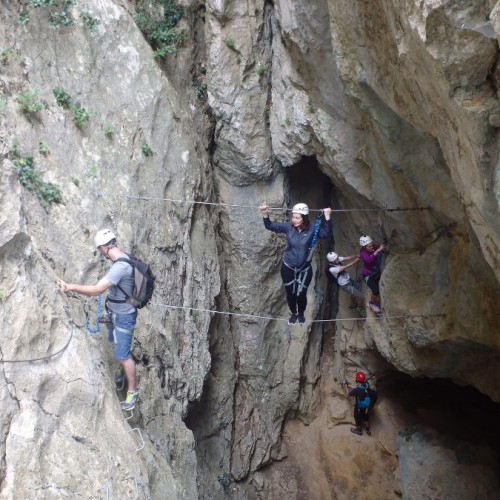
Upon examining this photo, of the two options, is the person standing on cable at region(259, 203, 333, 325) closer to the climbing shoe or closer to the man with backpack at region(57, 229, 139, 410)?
the man with backpack at region(57, 229, 139, 410)

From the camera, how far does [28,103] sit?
6973 mm

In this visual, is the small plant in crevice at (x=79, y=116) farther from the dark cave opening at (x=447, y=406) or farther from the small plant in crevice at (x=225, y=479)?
the dark cave opening at (x=447, y=406)

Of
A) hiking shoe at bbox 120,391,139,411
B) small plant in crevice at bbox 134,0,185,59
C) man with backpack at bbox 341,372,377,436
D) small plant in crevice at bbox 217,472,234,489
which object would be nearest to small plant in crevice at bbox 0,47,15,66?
small plant in crevice at bbox 134,0,185,59

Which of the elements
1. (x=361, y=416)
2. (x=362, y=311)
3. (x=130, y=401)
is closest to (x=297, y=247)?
(x=130, y=401)

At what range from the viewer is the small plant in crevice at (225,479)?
35.0 ft

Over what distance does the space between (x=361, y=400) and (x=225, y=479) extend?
138 inches

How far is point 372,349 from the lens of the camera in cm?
1233

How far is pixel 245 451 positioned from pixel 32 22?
30.0 feet

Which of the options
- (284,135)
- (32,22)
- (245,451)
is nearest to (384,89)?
(284,135)

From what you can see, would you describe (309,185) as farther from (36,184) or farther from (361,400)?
(36,184)

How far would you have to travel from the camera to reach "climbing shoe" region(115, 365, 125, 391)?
665cm

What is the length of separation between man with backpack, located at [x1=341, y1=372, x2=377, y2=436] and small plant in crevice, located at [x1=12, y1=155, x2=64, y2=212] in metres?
7.91

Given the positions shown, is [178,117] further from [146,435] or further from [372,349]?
[372,349]

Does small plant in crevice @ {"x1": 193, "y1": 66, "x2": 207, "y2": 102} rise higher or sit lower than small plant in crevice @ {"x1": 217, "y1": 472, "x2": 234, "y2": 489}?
A: higher
